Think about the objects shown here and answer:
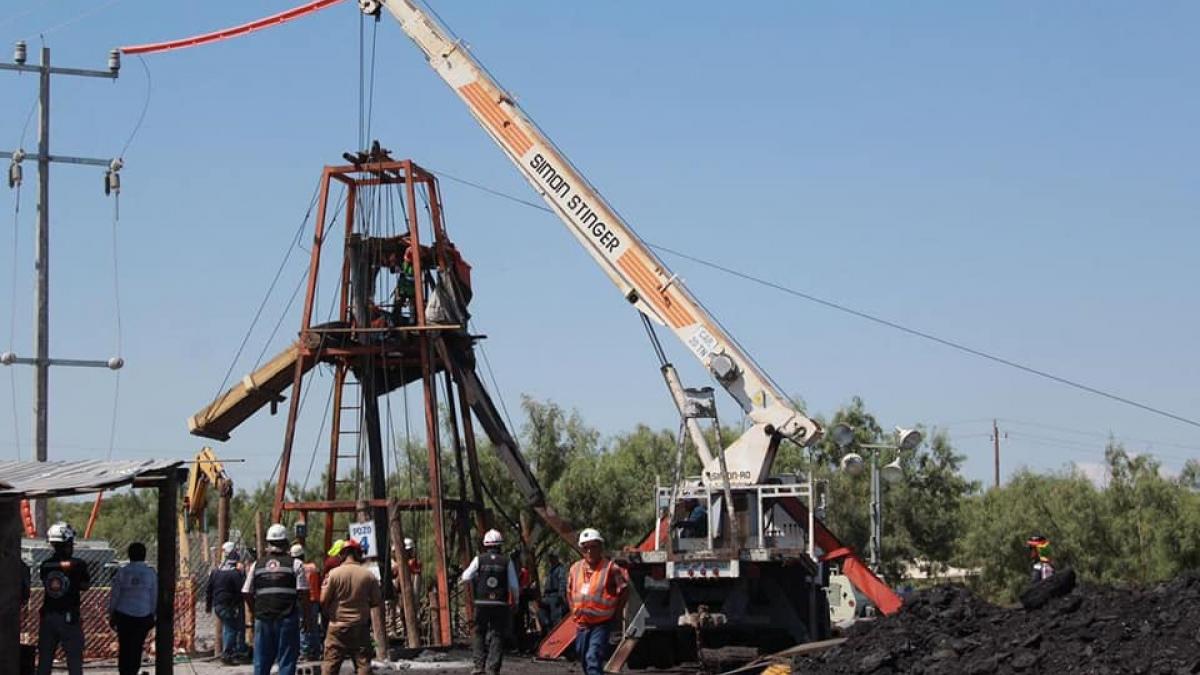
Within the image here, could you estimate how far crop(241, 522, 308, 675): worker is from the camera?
1858 cm

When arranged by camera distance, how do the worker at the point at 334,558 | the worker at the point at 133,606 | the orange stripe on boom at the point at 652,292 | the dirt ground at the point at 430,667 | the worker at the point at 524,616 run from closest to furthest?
the worker at the point at 133,606, the worker at the point at 334,558, the dirt ground at the point at 430,667, the orange stripe on boom at the point at 652,292, the worker at the point at 524,616

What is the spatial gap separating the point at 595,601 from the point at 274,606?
329 centimetres

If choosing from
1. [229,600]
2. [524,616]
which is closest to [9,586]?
[229,600]

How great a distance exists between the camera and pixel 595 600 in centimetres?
1878

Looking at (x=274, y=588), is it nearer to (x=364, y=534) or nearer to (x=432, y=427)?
(x=364, y=534)

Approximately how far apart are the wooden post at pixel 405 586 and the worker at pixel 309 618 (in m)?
1.99

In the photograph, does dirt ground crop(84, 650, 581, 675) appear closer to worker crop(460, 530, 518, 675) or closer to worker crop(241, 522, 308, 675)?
worker crop(460, 530, 518, 675)

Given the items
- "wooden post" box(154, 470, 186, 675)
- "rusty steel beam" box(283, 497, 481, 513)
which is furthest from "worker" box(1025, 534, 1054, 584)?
"wooden post" box(154, 470, 186, 675)

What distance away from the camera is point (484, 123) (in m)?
29.4

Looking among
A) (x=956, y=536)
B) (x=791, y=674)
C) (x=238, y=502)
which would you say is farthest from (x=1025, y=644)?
(x=238, y=502)

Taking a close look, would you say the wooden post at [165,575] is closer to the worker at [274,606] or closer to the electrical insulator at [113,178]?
the worker at [274,606]

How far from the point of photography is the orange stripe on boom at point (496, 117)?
29000 millimetres

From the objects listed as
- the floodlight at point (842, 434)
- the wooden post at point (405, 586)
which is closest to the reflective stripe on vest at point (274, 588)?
the wooden post at point (405, 586)

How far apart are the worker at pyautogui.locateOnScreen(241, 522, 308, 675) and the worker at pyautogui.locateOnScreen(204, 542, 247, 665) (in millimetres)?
6660
